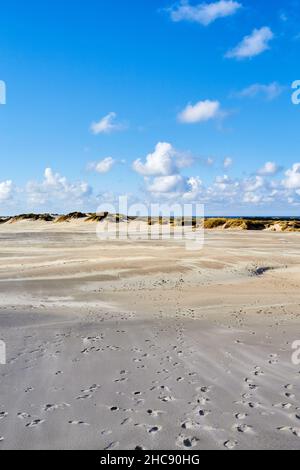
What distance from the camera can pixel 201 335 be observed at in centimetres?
1198

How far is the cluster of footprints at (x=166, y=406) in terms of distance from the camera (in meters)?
6.25

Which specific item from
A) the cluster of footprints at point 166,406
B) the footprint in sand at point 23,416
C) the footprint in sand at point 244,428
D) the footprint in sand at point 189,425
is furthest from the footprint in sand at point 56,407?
the footprint in sand at point 244,428

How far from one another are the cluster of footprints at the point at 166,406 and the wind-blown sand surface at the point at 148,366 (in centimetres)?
2

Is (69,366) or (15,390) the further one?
(69,366)

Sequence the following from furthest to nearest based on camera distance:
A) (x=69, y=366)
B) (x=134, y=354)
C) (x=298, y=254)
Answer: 1. (x=298, y=254)
2. (x=134, y=354)
3. (x=69, y=366)

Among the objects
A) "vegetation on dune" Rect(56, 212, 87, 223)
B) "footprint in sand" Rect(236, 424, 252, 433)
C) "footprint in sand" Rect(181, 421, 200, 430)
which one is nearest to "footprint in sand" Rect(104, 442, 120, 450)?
"footprint in sand" Rect(181, 421, 200, 430)

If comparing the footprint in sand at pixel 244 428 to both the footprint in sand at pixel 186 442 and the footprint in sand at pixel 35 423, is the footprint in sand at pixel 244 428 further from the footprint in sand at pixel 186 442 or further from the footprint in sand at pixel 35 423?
the footprint in sand at pixel 35 423

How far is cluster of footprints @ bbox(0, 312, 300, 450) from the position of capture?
20.5 ft

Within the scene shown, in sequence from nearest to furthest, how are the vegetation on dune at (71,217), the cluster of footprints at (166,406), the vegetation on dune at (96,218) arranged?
the cluster of footprints at (166,406) < the vegetation on dune at (96,218) < the vegetation on dune at (71,217)

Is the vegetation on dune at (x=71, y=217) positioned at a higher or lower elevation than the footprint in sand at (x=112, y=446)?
higher

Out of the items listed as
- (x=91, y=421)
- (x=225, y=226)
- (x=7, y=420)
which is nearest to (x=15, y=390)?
(x=7, y=420)

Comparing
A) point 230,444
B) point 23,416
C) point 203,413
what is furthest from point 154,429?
point 23,416
